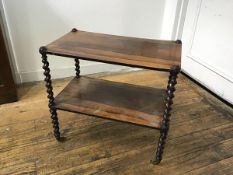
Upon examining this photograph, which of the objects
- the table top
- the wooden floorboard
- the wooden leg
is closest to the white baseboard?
the wooden floorboard

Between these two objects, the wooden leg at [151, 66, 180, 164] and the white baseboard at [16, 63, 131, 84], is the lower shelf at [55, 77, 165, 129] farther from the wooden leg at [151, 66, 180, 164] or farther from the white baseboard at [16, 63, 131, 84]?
the white baseboard at [16, 63, 131, 84]

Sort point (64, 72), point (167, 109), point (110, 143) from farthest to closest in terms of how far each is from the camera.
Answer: point (64, 72), point (110, 143), point (167, 109)

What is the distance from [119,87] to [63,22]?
0.90m

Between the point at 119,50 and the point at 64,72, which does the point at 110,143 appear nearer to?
the point at 119,50

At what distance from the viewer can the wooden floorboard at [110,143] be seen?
1.26 meters

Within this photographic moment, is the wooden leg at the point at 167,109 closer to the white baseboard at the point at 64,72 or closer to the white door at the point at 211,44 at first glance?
the white door at the point at 211,44

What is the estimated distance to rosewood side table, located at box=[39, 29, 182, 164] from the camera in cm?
111

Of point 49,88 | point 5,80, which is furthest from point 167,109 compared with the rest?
point 5,80

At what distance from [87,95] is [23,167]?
1.80 ft

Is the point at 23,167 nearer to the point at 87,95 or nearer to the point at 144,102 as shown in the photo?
the point at 87,95

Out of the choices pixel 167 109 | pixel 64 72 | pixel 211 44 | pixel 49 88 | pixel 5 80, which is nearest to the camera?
pixel 167 109

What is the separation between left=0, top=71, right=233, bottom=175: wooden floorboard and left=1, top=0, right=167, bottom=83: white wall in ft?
1.32

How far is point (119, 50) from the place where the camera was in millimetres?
1209

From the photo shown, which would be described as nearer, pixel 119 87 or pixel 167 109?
pixel 167 109
